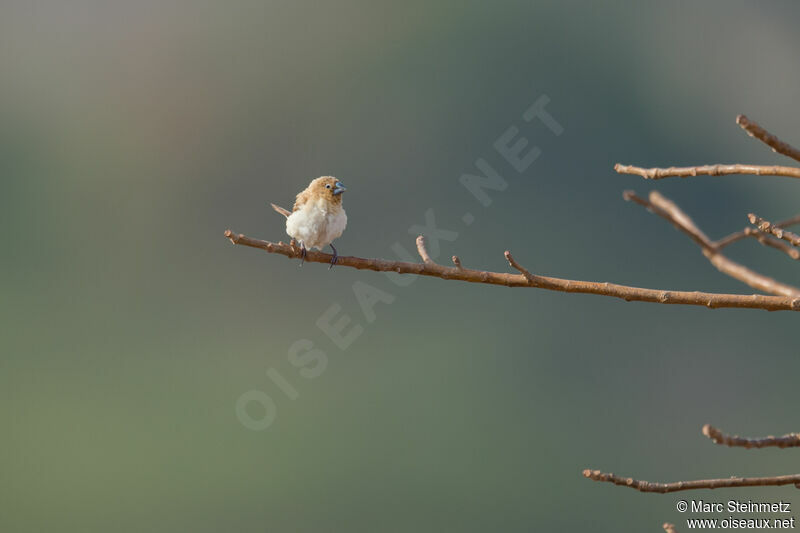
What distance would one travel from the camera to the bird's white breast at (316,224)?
17.5ft

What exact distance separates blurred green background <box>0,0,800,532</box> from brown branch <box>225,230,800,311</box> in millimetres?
44614

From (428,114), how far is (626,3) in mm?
15681

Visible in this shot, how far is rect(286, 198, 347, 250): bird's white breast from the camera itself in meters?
5.34

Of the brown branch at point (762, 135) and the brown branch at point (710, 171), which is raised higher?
the brown branch at point (710, 171)

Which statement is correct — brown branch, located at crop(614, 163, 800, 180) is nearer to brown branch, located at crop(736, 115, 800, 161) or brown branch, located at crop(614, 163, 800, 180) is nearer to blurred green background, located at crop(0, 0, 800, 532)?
brown branch, located at crop(736, 115, 800, 161)

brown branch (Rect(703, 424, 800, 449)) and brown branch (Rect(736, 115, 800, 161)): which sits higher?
brown branch (Rect(736, 115, 800, 161))

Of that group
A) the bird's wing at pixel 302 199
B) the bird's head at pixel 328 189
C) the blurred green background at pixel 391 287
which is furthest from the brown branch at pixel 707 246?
the blurred green background at pixel 391 287

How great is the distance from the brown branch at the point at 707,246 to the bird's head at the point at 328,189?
166 inches

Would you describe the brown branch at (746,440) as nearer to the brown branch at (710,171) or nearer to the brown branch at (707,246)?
the brown branch at (707,246)

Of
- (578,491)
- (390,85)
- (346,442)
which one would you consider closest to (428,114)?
(390,85)

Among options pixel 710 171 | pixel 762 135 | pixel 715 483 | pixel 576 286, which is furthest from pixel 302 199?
pixel 762 135

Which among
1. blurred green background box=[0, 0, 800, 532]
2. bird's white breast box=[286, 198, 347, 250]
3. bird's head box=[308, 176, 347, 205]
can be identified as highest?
blurred green background box=[0, 0, 800, 532]

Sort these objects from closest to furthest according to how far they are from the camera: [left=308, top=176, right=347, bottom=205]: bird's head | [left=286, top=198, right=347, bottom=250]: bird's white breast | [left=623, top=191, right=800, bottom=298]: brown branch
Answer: [left=623, top=191, right=800, bottom=298]: brown branch
[left=286, top=198, right=347, bottom=250]: bird's white breast
[left=308, top=176, right=347, bottom=205]: bird's head

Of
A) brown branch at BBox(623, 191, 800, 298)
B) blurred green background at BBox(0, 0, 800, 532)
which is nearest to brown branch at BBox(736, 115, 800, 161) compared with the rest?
brown branch at BBox(623, 191, 800, 298)
